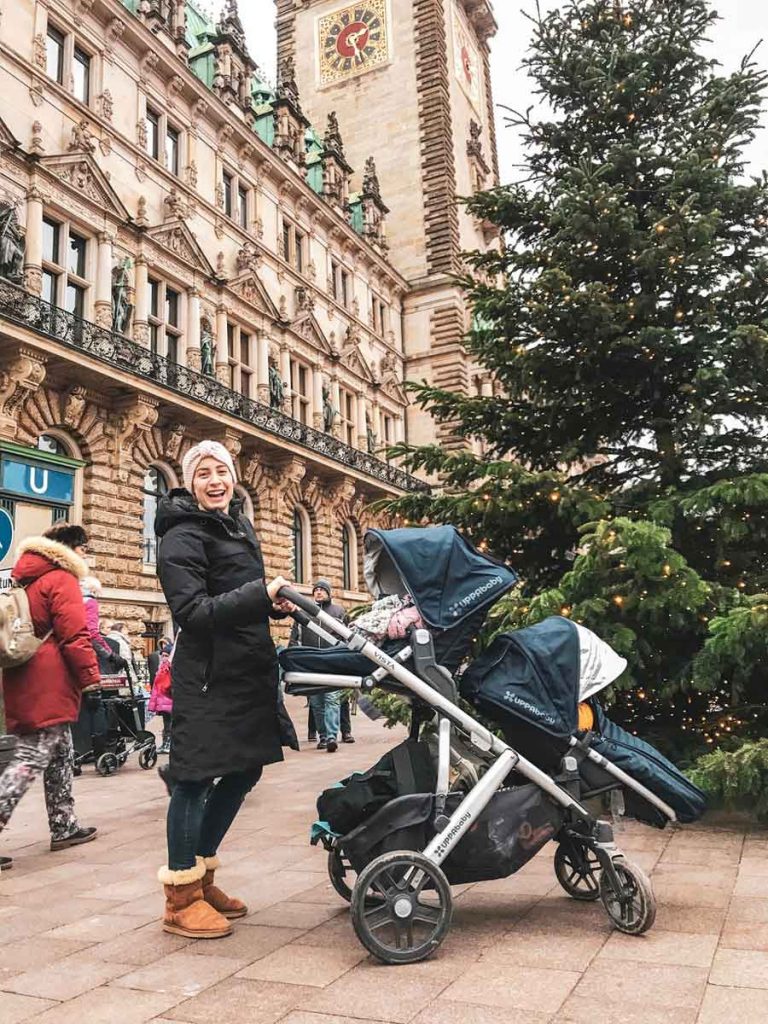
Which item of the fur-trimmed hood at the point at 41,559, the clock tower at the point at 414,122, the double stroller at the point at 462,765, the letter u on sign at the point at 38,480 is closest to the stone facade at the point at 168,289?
the clock tower at the point at 414,122

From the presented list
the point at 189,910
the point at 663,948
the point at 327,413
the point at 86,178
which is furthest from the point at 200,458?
the point at 327,413

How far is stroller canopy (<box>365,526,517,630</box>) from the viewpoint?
3674 mm

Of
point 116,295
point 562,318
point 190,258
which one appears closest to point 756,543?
point 562,318

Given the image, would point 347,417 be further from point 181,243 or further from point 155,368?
point 155,368

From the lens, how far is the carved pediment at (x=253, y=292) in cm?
2508

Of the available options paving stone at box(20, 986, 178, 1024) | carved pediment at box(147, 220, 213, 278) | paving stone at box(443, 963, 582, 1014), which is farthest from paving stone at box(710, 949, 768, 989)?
carved pediment at box(147, 220, 213, 278)

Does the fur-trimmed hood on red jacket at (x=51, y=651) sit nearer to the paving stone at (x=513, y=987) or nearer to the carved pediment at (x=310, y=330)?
the paving stone at (x=513, y=987)

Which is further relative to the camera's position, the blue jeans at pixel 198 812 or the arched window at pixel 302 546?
the arched window at pixel 302 546

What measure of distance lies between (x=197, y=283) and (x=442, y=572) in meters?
21.3

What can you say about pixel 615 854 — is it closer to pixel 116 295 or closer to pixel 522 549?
pixel 522 549

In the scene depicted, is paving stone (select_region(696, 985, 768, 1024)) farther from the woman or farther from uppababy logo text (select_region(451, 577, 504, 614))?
the woman

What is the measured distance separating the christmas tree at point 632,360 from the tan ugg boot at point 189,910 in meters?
3.17

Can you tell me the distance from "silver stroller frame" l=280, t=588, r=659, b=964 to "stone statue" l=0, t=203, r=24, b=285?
53.4ft

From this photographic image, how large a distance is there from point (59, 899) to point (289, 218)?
27.2 metres
